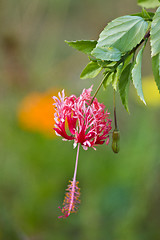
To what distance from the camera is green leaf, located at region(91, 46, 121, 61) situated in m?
0.94

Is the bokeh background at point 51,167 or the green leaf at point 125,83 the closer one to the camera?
the green leaf at point 125,83

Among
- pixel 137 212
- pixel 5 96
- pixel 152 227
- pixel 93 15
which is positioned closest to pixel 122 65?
pixel 137 212

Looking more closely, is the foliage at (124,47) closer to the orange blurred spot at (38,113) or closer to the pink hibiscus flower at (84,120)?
the pink hibiscus flower at (84,120)

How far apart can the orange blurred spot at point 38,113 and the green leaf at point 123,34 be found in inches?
95.3

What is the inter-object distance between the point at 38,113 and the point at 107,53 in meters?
2.68

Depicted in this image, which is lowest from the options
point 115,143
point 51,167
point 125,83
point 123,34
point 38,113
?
point 51,167

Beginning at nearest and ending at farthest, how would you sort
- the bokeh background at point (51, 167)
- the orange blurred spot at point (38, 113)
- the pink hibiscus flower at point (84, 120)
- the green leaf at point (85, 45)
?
the green leaf at point (85, 45)
the pink hibiscus flower at point (84, 120)
the bokeh background at point (51, 167)
the orange blurred spot at point (38, 113)

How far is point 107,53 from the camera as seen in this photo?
3.08 ft

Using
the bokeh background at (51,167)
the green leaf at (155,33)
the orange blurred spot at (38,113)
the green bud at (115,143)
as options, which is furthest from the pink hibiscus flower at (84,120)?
the orange blurred spot at (38,113)

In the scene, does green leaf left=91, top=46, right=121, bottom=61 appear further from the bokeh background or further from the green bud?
the bokeh background

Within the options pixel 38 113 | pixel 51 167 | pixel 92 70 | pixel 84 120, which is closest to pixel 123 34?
pixel 92 70

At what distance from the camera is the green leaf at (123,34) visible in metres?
0.95

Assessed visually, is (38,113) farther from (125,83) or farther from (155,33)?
(155,33)

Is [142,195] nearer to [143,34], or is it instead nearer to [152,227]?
[152,227]
